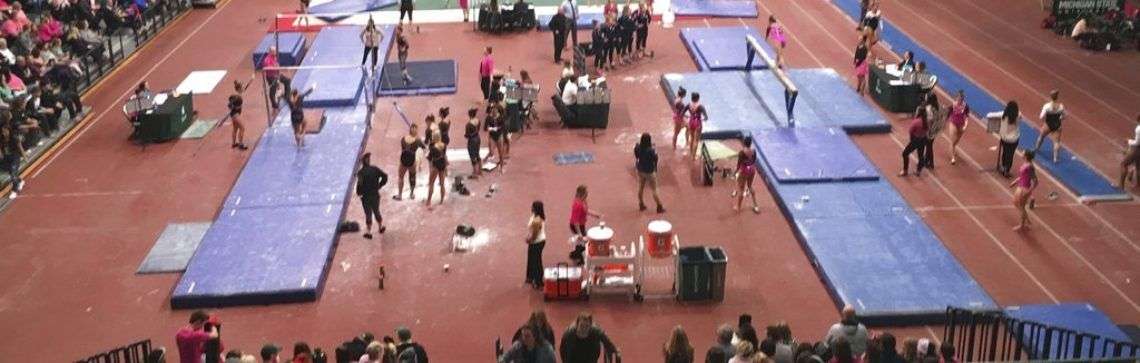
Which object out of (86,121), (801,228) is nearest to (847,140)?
(801,228)

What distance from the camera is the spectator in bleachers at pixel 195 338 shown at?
1268 centimetres

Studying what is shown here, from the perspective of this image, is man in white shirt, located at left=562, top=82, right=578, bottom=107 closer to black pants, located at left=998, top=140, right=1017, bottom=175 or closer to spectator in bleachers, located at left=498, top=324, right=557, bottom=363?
black pants, located at left=998, top=140, right=1017, bottom=175

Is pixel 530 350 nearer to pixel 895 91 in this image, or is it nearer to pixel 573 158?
pixel 573 158

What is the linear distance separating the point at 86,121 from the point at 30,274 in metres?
8.30

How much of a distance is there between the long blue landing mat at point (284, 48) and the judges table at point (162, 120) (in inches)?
194

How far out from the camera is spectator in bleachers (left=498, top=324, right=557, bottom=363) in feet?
38.1

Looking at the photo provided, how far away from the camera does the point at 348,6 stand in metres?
35.4

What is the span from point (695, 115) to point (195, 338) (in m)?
10.9

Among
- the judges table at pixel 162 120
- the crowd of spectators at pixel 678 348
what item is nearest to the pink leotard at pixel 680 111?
the crowd of spectators at pixel 678 348

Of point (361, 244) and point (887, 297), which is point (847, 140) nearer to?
point (887, 297)

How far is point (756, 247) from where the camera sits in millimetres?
17719

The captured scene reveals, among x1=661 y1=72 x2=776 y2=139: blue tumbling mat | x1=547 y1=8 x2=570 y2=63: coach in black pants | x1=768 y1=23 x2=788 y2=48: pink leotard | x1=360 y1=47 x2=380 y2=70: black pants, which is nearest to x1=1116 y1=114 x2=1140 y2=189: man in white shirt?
x1=661 y1=72 x2=776 y2=139: blue tumbling mat

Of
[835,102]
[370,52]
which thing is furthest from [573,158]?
[370,52]

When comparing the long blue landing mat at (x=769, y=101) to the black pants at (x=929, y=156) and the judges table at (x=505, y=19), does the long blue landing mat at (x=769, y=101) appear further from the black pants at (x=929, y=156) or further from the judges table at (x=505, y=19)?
the judges table at (x=505, y=19)
